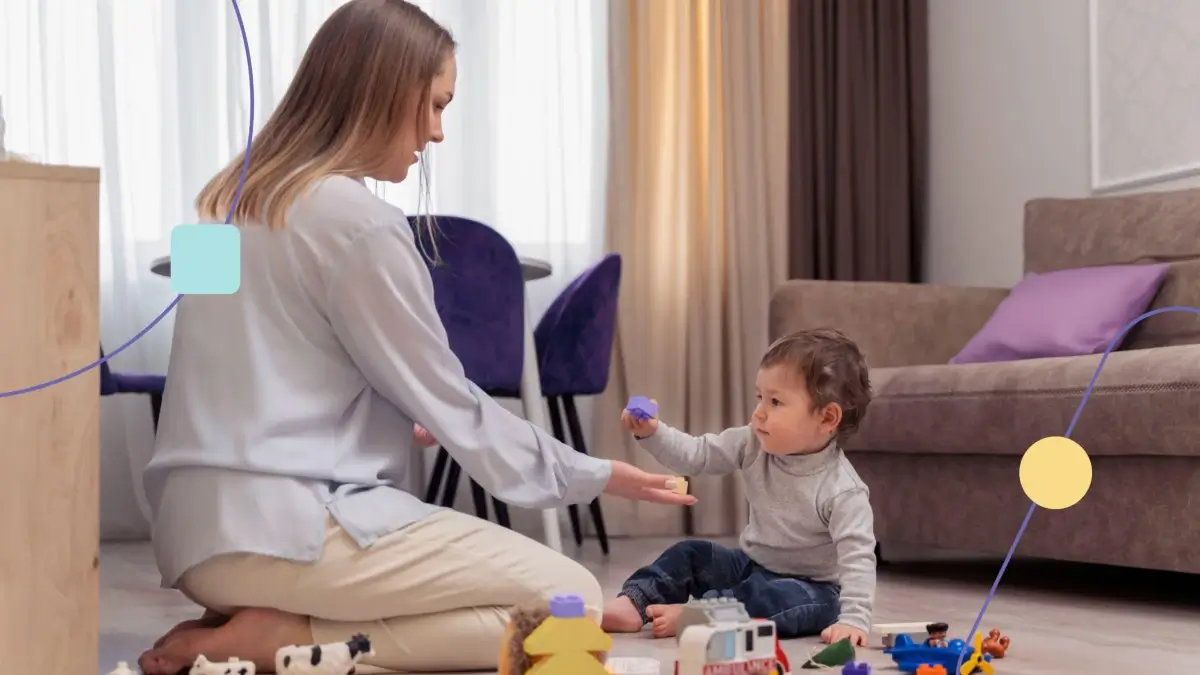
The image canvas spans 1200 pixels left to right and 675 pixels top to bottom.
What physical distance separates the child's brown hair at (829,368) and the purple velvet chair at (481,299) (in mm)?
975

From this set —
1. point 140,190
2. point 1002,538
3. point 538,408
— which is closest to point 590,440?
point 538,408

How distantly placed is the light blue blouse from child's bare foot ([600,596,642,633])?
0.36 metres

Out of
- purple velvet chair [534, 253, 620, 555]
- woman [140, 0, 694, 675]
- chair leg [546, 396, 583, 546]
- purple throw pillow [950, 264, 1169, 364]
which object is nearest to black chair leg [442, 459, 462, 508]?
chair leg [546, 396, 583, 546]

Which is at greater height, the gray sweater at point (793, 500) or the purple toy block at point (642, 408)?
the purple toy block at point (642, 408)

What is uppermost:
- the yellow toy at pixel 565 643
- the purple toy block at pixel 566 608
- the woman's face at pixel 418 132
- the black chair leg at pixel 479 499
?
the woman's face at pixel 418 132

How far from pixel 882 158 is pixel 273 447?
121 inches

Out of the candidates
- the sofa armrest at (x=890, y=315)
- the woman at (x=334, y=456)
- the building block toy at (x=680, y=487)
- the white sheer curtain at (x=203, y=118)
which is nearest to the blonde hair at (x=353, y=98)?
the woman at (x=334, y=456)

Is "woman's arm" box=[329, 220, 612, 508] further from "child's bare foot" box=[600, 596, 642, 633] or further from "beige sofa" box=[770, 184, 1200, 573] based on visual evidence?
"beige sofa" box=[770, 184, 1200, 573]

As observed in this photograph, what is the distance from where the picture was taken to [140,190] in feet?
12.9

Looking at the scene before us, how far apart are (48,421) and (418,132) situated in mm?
601

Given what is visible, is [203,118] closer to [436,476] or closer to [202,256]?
[436,476]

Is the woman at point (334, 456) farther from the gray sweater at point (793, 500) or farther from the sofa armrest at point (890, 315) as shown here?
the sofa armrest at point (890, 315)

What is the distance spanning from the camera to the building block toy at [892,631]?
173 cm

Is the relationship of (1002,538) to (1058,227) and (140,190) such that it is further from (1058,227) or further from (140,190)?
(140,190)
